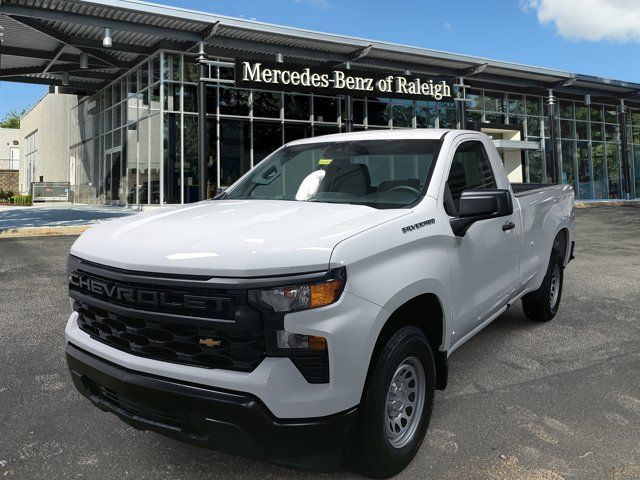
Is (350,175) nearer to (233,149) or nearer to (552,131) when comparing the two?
(233,149)

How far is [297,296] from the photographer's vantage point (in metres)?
2.18

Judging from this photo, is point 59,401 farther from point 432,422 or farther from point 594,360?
point 594,360

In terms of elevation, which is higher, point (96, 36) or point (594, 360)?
point (96, 36)

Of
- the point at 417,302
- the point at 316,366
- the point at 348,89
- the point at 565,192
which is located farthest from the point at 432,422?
the point at 348,89

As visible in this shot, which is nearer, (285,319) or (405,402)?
(285,319)

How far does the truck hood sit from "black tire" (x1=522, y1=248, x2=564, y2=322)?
3.09 meters

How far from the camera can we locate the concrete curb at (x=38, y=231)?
14119mm

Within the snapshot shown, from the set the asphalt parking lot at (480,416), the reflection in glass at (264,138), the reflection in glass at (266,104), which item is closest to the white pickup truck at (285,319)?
the asphalt parking lot at (480,416)

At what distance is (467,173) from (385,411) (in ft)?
6.69

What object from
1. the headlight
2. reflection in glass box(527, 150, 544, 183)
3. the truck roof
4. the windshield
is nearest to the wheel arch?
the headlight

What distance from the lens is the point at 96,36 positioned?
18375 mm

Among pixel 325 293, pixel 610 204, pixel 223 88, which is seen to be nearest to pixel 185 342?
pixel 325 293

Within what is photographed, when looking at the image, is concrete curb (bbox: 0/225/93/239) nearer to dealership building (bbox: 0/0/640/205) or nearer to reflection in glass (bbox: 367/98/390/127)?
dealership building (bbox: 0/0/640/205)

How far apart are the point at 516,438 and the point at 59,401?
3.03 m
